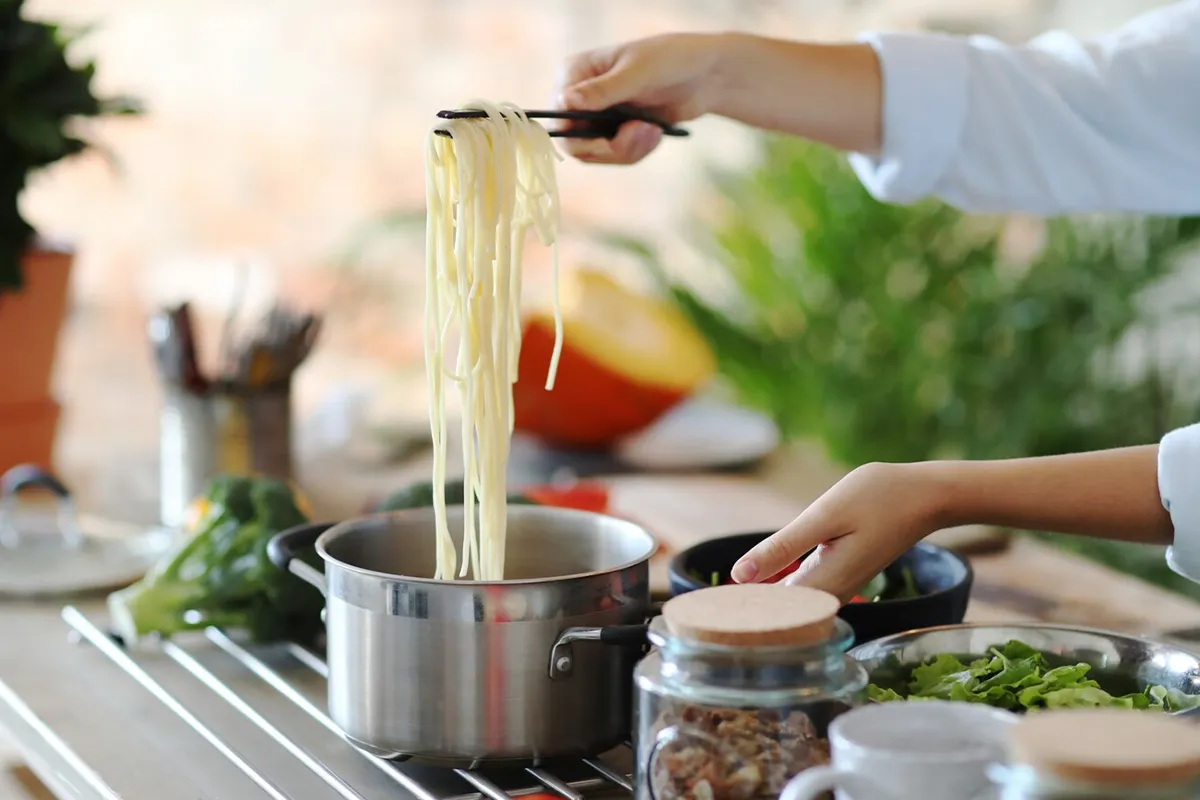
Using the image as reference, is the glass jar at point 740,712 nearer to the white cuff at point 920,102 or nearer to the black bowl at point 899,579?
the black bowl at point 899,579

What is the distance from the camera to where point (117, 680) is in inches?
54.2

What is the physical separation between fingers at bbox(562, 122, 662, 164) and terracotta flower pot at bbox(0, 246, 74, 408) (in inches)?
39.0

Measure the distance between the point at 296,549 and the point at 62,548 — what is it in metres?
0.62

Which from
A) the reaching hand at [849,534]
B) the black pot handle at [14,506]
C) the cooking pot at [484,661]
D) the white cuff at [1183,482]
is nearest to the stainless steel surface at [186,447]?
the black pot handle at [14,506]

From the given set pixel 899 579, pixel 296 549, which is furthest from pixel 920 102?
pixel 296 549

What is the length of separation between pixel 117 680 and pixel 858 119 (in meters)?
0.98

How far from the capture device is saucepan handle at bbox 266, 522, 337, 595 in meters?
1.22

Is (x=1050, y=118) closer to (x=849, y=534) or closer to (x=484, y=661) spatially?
(x=849, y=534)

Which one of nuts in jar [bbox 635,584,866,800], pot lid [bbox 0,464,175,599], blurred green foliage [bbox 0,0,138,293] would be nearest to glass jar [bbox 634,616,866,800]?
nuts in jar [bbox 635,584,866,800]

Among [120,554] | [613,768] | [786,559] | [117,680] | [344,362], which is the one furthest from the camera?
[344,362]

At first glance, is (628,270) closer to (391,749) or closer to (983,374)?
(983,374)

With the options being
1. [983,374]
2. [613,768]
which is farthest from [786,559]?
[983,374]

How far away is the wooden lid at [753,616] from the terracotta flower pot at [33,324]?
148 centimetres

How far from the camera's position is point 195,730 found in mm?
1229
